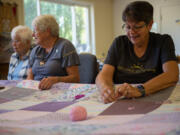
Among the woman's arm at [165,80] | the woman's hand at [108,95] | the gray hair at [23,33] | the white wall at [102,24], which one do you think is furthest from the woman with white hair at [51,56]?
the white wall at [102,24]

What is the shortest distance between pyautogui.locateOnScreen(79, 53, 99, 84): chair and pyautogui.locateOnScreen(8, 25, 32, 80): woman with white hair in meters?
0.55

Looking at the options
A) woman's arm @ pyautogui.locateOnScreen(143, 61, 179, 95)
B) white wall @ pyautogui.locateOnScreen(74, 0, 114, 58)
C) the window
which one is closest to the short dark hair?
woman's arm @ pyautogui.locateOnScreen(143, 61, 179, 95)

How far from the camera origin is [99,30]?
5215mm

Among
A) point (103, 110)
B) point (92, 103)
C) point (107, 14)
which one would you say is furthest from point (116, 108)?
point (107, 14)

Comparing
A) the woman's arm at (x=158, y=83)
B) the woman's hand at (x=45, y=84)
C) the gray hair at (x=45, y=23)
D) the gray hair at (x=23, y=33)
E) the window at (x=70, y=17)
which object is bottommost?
the woman's hand at (x=45, y=84)

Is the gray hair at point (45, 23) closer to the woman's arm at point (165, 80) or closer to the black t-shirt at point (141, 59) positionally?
the black t-shirt at point (141, 59)

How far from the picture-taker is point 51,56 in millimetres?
1644

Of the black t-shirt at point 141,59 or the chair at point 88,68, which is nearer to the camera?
the black t-shirt at point 141,59

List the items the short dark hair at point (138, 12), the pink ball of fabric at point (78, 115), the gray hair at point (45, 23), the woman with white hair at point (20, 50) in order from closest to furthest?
the pink ball of fabric at point (78, 115), the short dark hair at point (138, 12), the gray hair at point (45, 23), the woman with white hair at point (20, 50)

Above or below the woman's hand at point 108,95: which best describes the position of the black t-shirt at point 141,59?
above

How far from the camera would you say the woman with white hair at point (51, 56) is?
1.58 metres

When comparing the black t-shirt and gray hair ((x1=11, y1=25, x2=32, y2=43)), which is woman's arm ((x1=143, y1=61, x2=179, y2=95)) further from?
gray hair ((x1=11, y1=25, x2=32, y2=43))

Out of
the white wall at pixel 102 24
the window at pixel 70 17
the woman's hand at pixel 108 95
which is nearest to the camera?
the woman's hand at pixel 108 95

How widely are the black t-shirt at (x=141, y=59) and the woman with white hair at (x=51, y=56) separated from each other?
1.13 feet
